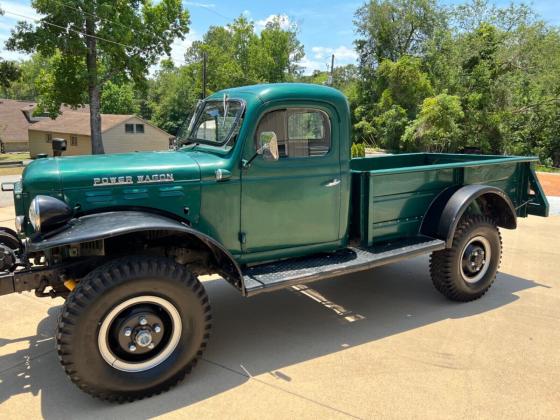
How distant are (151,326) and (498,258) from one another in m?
3.55

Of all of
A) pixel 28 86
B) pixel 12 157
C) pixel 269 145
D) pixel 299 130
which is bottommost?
pixel 12 157

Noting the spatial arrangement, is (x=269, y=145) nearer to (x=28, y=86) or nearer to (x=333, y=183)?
(x=333, y=183)

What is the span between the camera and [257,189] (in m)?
3.62

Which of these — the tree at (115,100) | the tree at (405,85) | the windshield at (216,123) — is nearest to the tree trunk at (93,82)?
the tree at (405,85)

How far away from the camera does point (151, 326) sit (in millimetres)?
3088

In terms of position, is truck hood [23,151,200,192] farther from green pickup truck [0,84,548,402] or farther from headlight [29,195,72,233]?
headlight [29,195,72,233]

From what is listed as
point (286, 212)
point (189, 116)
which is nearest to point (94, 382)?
point (286, 212)

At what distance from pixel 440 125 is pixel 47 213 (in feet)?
61.0

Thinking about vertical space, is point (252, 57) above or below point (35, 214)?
above

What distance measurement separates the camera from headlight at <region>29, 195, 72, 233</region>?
2889 millimetres

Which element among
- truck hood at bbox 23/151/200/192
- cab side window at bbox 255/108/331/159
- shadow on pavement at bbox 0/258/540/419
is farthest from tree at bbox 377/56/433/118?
truck hood at bbox 23/151/200/192

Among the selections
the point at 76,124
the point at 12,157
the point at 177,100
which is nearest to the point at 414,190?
the point at 76,124

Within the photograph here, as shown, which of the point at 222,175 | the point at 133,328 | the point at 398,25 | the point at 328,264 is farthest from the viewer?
the point at 398,25

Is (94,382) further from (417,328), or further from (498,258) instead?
(498,258)
